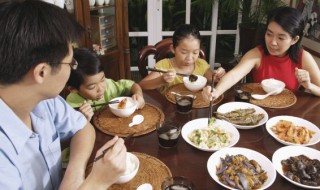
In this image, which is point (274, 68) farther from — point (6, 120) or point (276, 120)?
point (6, 120)

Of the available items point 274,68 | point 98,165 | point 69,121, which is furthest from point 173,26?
point 98,165

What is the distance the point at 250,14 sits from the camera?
3.95 m

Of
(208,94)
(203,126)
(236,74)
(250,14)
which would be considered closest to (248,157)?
(203,126)

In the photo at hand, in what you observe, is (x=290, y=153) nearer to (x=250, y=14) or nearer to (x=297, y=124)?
(x=297, y=124)

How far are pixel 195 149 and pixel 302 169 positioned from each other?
446 millimetres

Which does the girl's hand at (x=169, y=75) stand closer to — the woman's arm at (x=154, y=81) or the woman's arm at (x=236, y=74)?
the woman's arm at (x=154, y=81)

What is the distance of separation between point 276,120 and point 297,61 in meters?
0.88

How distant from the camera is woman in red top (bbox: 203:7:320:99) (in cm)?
188

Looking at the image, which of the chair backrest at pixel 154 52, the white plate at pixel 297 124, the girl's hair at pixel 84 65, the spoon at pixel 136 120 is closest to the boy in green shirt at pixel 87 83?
the girl's hair at pixel 84 65

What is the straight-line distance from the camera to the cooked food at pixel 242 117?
147cm

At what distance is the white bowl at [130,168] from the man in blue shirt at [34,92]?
9 cm

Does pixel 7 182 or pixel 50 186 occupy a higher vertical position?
pixel 7 182

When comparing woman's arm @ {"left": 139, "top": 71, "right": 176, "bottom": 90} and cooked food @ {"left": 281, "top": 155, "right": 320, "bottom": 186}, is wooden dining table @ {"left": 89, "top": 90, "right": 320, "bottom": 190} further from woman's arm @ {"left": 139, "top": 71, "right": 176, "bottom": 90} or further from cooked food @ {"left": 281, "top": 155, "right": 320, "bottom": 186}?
woman's arm @ {"left": 139, "top": 71, "right": 176, "bottom": 90}

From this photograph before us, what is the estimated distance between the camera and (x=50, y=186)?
1146 mm
